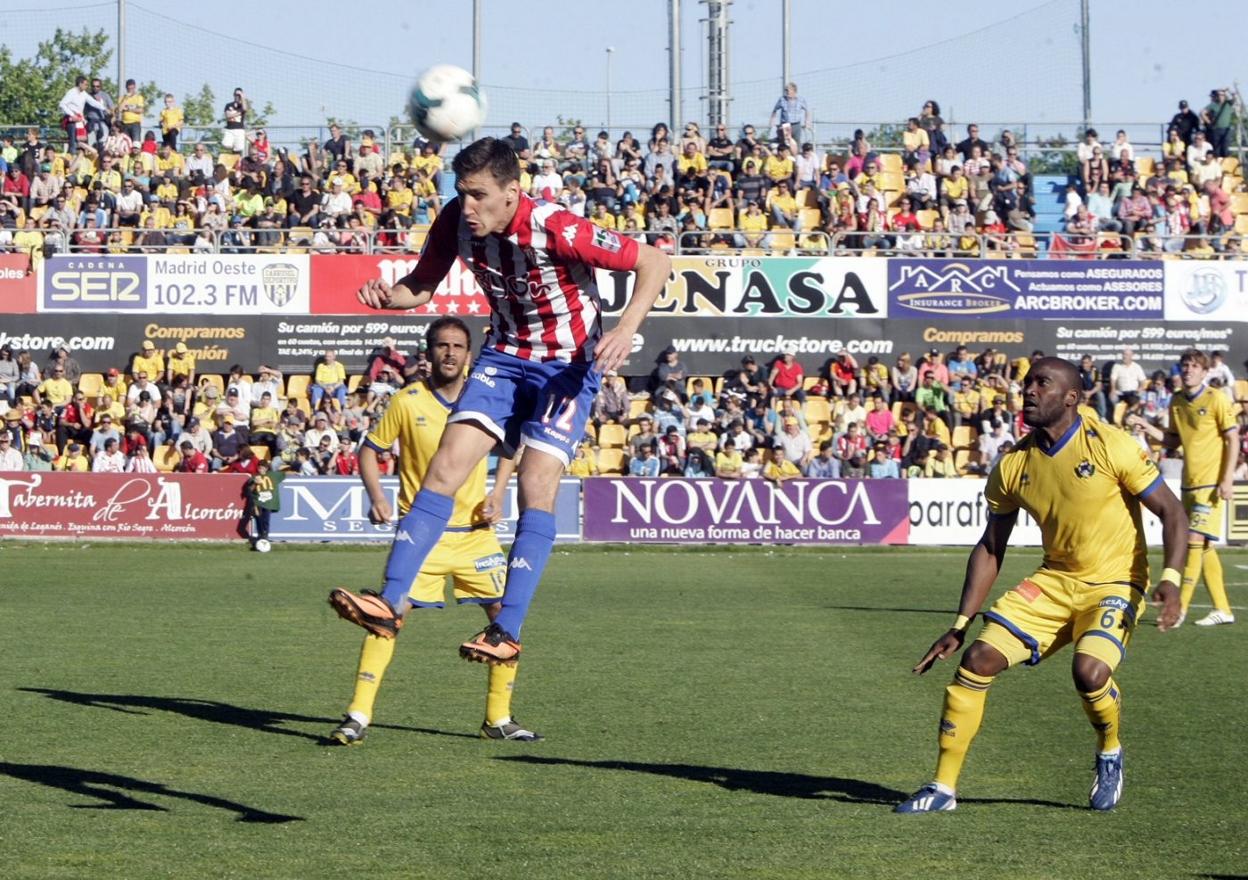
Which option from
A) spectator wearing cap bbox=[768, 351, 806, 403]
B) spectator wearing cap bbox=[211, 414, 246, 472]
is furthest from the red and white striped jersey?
spectator wearing cap bbox=[768, 351, 806, 403]

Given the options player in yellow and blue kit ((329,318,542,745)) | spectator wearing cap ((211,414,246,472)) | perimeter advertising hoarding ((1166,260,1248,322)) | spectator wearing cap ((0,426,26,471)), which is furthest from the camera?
perimeter advertising hoarding ((1166,260,1248,322))

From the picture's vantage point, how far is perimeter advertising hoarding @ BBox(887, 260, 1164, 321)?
29.5 m

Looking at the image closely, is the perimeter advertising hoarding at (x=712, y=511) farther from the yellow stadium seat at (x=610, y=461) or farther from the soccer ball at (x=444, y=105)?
the soccer ball at (x=444, y=105)

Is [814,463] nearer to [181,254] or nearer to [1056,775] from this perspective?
[181,254]

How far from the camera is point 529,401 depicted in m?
6.85

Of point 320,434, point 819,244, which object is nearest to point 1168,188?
point 819,244

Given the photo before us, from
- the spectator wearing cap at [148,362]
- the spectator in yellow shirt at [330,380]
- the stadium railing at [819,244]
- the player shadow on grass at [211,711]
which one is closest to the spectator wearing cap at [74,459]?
the spectator wearing cap at [148,362]

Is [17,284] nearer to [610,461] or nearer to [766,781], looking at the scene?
[610,461]

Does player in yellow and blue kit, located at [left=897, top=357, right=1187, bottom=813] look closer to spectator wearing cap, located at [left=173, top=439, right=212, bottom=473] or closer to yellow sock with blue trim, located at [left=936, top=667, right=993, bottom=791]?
yellow sock with blue trim, located at [left=936, top=667, right=993, bottom=791]

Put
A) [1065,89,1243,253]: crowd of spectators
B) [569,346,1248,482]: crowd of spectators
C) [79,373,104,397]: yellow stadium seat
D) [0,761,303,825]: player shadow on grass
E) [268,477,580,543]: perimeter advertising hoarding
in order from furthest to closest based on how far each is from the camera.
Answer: [1065,89,1243,253]: crowd of spectators → [79,373,104,397]: yellow stadium seat → [569,346,1248,482]: crowd of spectators → [268,477,580,543]: perimeter advertising hoarding → [0,761,303,825]: player shadow on grass

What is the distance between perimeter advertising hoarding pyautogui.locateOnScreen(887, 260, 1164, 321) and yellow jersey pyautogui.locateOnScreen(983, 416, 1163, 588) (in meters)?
22.7

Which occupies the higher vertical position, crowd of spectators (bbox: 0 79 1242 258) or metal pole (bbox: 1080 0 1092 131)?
metal pole (bbox: 1080 0 1092 131)

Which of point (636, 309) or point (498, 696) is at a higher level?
point (636, 309)

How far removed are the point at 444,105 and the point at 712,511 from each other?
18195mm
